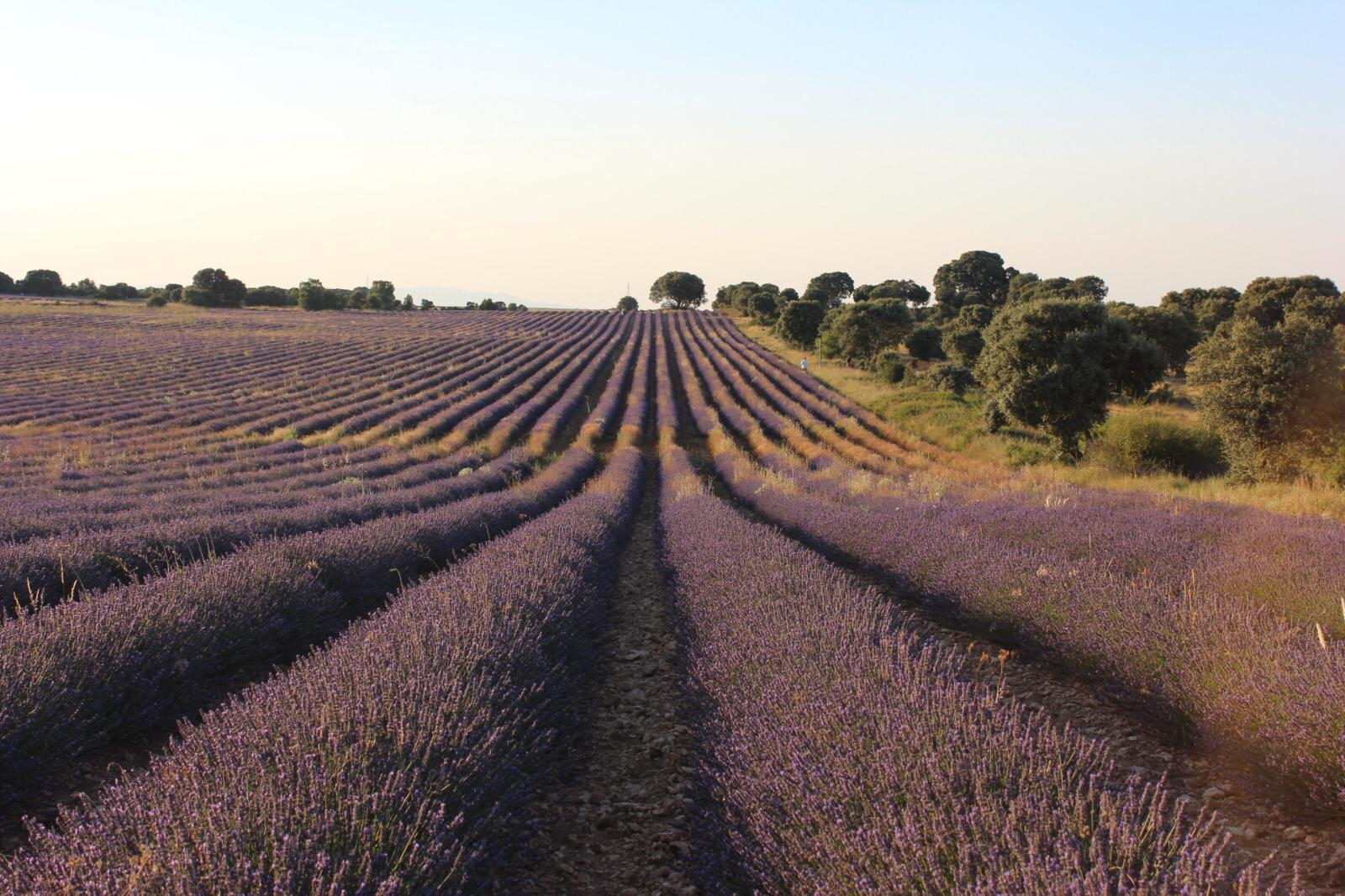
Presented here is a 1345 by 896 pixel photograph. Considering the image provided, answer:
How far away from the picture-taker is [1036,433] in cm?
2152

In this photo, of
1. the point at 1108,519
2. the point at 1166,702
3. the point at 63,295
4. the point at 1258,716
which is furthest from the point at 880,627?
the point at 63,295

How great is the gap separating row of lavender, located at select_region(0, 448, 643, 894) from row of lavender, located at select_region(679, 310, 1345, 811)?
A: 3.05 m

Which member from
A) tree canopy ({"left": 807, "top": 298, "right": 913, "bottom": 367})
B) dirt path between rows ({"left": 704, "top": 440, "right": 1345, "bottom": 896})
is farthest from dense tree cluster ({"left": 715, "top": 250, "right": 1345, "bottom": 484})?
dirt path between rows ({"left": 704, "top": 440, "right": 1345, "bottom": 896})

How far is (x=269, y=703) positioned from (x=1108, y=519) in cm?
714

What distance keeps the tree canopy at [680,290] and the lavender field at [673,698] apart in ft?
283

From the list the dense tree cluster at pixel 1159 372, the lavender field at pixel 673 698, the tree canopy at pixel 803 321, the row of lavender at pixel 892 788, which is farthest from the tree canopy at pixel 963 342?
the row of lavender at pixel 892 788

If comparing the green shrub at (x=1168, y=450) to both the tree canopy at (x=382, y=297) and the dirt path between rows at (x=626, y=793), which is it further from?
the tree canopy at (x=382, y=297)

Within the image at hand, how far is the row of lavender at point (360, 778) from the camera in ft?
6.30

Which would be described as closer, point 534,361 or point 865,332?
point 534,361

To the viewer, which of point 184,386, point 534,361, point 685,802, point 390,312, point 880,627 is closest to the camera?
point 685,802

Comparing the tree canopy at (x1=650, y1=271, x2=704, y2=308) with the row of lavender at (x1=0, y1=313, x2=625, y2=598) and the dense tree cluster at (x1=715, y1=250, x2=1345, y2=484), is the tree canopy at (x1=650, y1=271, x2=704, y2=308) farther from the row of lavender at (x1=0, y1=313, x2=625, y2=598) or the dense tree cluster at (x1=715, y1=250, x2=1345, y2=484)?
the row of lavender at (x1=0, y1=313, x2=625, y2=598)

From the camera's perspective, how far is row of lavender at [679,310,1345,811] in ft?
10.1

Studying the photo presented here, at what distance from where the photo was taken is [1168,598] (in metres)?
4.29

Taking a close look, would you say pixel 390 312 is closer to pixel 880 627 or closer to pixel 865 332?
pixel 865 332
